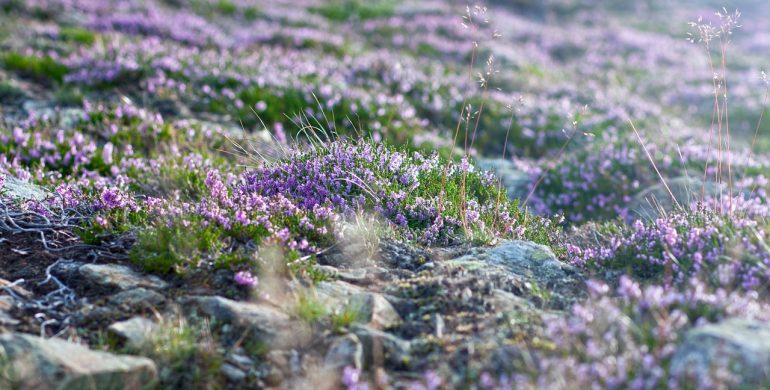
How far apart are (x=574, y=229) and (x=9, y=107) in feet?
26.0

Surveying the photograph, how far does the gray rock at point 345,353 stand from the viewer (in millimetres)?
3709

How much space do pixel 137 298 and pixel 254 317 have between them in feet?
2.66

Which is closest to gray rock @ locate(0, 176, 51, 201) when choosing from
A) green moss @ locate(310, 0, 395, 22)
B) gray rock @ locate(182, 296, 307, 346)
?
gray rock @ locate(182, 296, 307, 346)

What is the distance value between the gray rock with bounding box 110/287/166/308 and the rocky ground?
0.06 ft

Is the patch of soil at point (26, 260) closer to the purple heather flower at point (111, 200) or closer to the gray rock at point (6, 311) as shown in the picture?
the gray rock at point (6, 311)

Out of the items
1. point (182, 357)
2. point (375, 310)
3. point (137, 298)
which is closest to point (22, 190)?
point (137, 298)

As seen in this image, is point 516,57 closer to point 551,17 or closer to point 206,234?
point 551,17

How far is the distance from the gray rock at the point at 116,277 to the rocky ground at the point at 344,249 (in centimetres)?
2

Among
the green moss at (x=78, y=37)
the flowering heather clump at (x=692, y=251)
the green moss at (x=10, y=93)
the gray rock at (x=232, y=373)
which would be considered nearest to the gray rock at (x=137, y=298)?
the gray rock at (x=232, y=373)

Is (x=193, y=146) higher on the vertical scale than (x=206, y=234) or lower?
lower

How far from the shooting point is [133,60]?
11.5 m

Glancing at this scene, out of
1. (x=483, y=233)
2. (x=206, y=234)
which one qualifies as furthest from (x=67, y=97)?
(x=483, y=233)

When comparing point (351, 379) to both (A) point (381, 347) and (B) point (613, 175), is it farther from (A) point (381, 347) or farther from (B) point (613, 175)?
(B) point (613, 175)

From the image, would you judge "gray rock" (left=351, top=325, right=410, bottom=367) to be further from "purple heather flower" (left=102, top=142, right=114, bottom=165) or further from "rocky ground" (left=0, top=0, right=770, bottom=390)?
"purple heather flower" (left=102, top=142, right=114, bottom=165)
